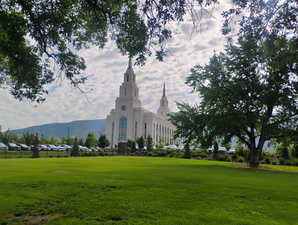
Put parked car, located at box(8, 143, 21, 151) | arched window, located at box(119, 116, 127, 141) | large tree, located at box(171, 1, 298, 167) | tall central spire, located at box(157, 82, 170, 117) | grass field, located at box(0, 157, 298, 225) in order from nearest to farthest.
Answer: grass field, located at box(0, 157, 298, 225) → large tree, located at box(171, 1, 298, 167) → parked car, located at box(8, 143, 21, 151) → arched window, located at box(119, 116, 127, 141) → tall central spire, located at box(157, 82, 170, 117)

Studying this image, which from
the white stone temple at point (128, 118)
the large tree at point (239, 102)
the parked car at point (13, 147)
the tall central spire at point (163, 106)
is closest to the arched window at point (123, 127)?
the white stone temple at point (128, 118)

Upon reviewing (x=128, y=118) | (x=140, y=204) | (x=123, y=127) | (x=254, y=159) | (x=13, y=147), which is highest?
(x=128, y=118)

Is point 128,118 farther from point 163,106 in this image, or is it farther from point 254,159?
point 254,159

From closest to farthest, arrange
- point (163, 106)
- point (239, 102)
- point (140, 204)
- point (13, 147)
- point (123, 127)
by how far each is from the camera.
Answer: point (140, 204) → point (239, 102) → point (13, 147) → point (123, 127) → point (163, 106)

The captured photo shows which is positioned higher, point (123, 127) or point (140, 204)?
point (123, 127)

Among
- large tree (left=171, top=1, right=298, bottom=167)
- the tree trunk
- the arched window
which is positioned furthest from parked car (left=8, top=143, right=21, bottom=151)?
the arched window

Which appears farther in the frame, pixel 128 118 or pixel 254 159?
pixel 128 118

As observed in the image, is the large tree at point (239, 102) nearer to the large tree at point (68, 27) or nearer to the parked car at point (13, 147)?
the large tree at point (68, 27)

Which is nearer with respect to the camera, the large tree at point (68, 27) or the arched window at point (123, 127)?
the large tree at point (68, 27)

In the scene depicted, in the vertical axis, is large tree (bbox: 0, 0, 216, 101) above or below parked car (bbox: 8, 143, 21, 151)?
above

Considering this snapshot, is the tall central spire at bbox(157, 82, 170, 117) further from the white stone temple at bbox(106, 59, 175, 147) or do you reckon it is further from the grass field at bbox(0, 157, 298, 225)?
the grass field at bbox(0, 157, 298, 225)

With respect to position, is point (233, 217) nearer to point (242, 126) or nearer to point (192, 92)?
point (242, 126)

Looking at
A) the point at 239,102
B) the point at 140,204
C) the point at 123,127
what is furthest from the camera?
the point at 123,127

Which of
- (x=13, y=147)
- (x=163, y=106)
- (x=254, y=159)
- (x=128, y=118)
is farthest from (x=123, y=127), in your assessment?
(x=254, y=159)
